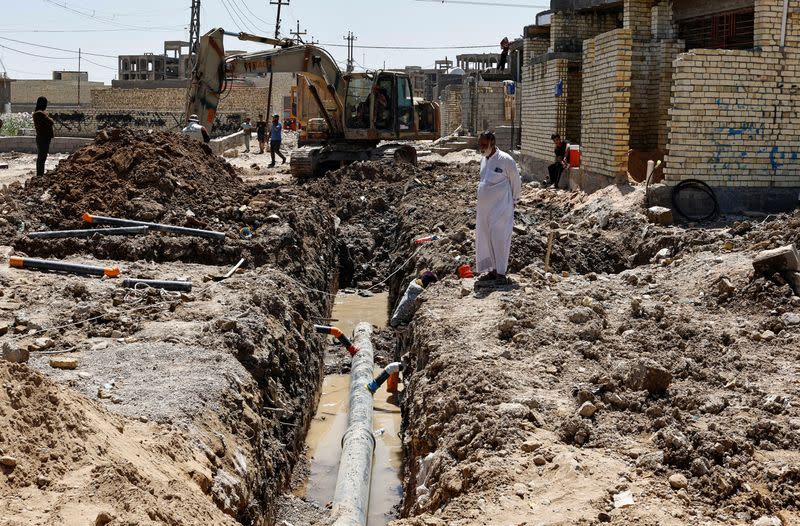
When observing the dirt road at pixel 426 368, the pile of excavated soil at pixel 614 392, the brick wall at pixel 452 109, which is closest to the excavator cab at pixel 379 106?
the dirt road at pixel 426 368

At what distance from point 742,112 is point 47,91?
57013 mm

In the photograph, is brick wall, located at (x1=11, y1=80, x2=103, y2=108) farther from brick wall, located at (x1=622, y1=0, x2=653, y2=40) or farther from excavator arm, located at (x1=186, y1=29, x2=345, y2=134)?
brick wall, located at (x1=622, y1=0, x2=653, y2=40)

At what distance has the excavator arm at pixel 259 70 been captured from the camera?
1712 cm

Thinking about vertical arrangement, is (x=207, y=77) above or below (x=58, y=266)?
above

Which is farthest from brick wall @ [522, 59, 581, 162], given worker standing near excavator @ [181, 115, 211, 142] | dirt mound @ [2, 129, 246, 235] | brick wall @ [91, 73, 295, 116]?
brick wall @ [91, 73, 295, 116]

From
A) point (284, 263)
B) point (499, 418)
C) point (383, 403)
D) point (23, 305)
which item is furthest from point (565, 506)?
point (284, 263)

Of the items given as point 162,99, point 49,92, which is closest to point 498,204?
point 162,99

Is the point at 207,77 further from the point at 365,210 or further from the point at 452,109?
the point at 452,109

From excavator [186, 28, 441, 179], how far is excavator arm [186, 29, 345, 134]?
0.07ft

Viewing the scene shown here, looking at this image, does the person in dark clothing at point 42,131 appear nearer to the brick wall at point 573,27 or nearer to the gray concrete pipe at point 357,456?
the gray concrete pipe at point 357,456

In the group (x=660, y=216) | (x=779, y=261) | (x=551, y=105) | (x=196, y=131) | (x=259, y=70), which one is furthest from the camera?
(x=259, y=70)

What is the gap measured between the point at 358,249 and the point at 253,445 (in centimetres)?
915

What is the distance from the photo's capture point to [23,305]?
7820mm

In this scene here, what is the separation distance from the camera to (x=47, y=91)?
200ft
